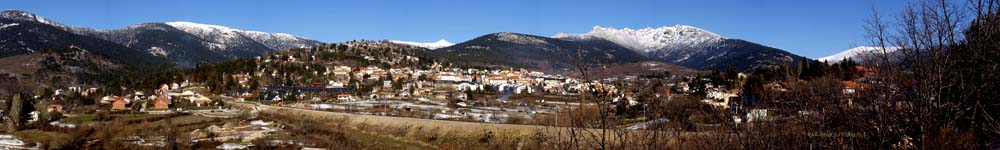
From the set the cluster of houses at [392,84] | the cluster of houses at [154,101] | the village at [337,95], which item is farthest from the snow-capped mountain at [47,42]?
the cluster of houses at [154,101]

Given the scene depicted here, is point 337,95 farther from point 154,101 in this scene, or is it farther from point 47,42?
point 47,42

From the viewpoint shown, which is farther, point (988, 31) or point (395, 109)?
point (395, 109)

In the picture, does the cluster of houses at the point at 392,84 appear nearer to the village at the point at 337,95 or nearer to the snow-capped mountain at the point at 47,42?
the village at the point at 337,95

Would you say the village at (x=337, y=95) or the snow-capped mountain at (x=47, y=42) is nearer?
the village at (x=337, y=95)

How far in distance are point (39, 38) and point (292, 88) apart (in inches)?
5781

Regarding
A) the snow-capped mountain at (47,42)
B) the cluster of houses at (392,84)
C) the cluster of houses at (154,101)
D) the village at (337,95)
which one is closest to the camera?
the village at (337,95)

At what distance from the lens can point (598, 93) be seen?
4.57 meters

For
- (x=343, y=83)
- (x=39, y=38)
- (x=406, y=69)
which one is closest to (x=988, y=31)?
(x=343, y=83)

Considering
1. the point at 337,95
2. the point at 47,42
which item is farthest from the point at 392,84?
the point at 47,42

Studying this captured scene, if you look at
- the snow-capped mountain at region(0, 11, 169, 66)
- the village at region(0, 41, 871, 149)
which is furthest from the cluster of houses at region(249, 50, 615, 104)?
the snow-capped mountain at region(0, 11, 169, 66)

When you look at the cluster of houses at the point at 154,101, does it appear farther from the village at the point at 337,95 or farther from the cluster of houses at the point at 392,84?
the cluster of houses at the point at 392,84

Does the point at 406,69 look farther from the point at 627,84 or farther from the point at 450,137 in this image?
the point at 627,84

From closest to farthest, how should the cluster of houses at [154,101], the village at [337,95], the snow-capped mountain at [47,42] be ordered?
the village at [337,95]
the cluster of houses at [154,101]
the snow-capped mountain at [47,42]

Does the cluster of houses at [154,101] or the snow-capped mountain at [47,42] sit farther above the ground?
the snow-capped mountain at [47,42]
